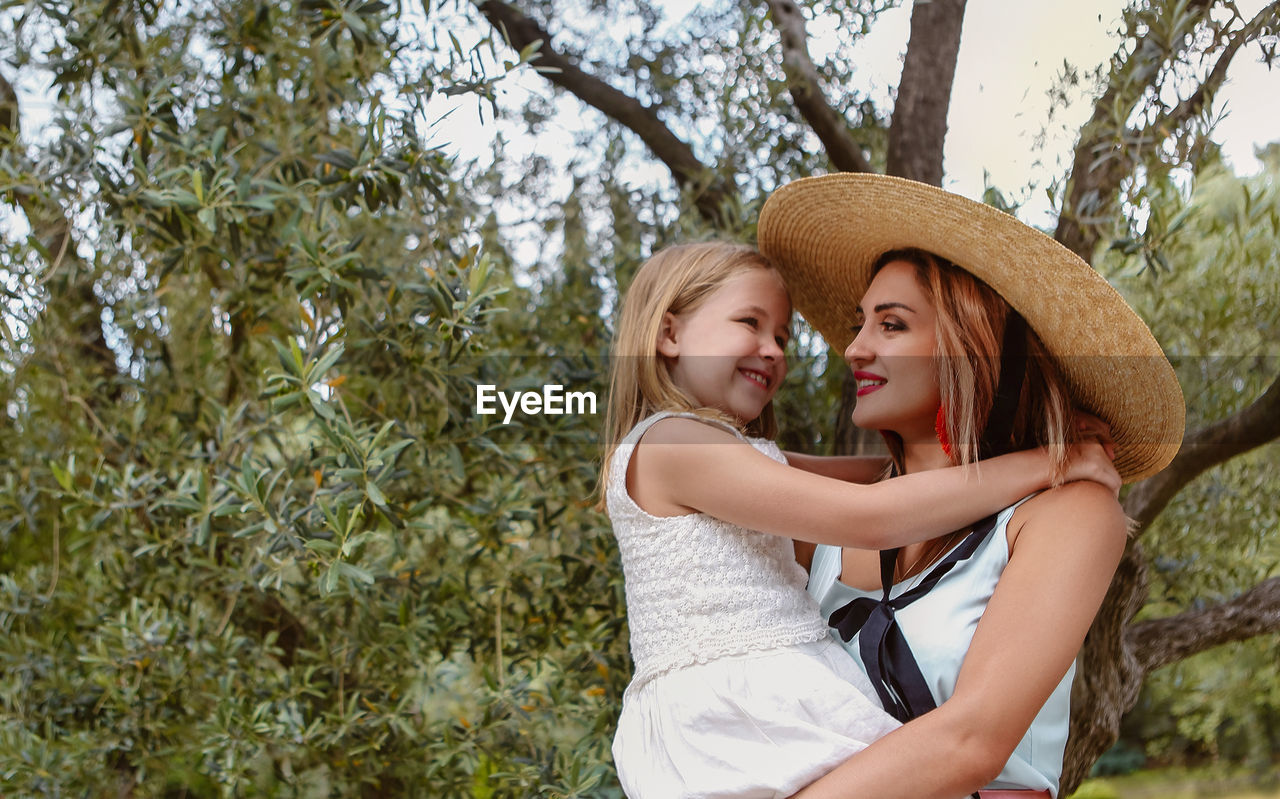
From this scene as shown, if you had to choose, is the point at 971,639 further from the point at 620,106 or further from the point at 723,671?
the point at 620,106

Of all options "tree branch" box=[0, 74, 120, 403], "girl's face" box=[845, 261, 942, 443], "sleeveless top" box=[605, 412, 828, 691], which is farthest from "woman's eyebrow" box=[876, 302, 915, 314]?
"tree branch" box=[0, 74, 120, 403]

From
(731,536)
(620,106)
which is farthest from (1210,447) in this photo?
(620,106)

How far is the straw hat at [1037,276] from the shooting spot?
163 cm

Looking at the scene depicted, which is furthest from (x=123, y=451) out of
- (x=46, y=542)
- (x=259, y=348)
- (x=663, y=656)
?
(x=663, y=656)

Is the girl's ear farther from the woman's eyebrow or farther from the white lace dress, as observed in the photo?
the woman's eyebrow

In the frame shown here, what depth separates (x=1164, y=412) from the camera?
174cm

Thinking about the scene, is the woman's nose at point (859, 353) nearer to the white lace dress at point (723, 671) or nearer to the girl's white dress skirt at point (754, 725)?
the white lace dress at point (723, 671)

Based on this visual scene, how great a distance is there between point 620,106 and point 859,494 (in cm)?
215

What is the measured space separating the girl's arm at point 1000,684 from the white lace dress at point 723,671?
0.10 meters

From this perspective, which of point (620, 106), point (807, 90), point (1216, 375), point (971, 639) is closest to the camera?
point (971, 639)

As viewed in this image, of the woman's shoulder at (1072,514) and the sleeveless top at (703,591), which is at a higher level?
the woman's shoulder at (1072,514)

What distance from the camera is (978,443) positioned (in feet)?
5.82

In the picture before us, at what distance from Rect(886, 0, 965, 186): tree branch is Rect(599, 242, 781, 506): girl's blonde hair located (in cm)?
93

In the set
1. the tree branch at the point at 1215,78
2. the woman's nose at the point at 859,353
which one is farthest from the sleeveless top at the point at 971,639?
the tree branch at the point at 1215,78
